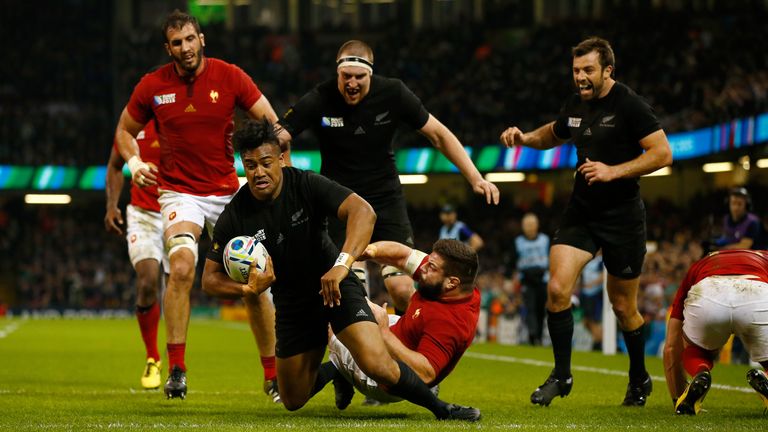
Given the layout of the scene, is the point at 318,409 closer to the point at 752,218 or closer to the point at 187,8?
the point at 752,218

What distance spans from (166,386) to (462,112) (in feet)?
82.7

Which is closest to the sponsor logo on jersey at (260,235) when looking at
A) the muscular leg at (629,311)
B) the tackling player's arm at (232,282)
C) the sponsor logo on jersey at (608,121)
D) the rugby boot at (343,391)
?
the tackling player's arm at (232,282)

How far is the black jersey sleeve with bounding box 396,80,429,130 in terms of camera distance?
8203mm

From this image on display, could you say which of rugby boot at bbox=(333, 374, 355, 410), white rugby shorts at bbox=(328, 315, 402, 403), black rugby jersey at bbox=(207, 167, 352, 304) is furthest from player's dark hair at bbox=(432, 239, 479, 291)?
rugby boot at bbox=(333, 374, 355, 410)

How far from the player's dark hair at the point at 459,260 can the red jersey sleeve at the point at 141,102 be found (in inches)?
98.7

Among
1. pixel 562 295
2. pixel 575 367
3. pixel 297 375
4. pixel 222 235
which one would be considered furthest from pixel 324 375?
pixel 575 367

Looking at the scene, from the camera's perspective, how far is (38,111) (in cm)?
3762

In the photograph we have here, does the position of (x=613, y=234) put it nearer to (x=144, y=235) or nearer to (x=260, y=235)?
(x=260, y=235)

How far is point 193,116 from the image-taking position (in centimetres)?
813

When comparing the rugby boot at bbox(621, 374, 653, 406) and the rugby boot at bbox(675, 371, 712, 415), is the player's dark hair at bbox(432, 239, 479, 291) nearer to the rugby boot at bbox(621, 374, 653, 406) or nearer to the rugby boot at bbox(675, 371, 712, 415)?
the rugby boot at bbox(675, 371, 712, 415)

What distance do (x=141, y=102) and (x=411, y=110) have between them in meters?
1.91

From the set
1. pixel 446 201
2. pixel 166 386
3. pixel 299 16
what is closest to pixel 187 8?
pixel 299 16

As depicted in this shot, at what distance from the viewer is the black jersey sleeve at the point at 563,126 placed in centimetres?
823

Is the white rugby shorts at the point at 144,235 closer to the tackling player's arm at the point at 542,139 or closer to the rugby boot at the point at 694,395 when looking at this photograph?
the tackling player's arm at the point at 542,139
